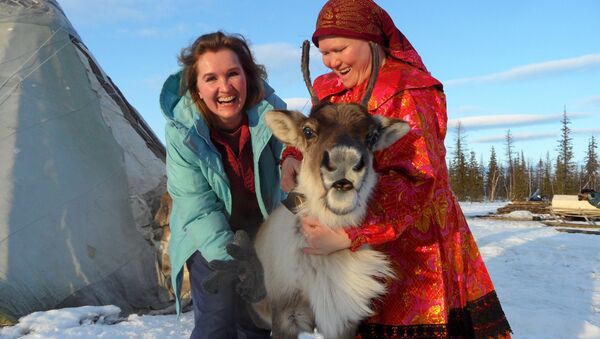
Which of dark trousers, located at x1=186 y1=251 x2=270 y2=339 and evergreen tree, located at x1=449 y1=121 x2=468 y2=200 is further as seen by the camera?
evergreen tree, located at x1=449 y1=121 x2=468 y2=200

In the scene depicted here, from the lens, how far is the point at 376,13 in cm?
277

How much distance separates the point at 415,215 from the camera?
2.41 metres

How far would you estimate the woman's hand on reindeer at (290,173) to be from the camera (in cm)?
291

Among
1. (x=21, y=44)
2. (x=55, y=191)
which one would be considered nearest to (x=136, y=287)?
(x=55, y=191)

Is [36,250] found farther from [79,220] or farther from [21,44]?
[21,44]

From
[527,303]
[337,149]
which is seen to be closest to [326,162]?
[337,149]

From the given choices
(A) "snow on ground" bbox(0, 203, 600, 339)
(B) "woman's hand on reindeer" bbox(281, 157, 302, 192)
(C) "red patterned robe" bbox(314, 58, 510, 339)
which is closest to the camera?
(C) "red patterned robe" bbox(314, 58, 510, 339)

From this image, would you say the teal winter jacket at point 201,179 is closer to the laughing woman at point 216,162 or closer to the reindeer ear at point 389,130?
the laughing woman at point 216,162

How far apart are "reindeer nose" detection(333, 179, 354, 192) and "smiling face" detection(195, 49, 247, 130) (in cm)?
141

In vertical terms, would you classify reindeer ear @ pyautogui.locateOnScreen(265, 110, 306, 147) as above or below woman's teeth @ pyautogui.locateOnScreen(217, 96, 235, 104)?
below

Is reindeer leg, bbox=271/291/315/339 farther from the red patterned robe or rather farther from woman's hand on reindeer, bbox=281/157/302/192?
woman's hand on reindeer, bbox=281/157/302/192

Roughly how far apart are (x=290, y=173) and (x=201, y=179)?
0.84 m

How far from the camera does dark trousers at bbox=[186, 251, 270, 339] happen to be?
3330 mm

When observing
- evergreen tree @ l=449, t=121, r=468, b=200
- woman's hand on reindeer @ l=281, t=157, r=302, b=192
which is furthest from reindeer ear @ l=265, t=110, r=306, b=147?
evergreen tree @ l=449, t=121, r=468, b=200
